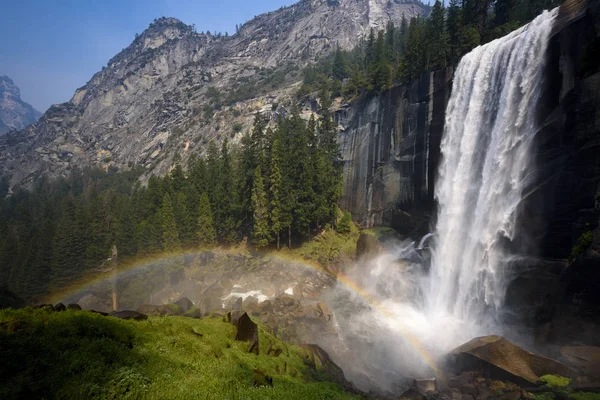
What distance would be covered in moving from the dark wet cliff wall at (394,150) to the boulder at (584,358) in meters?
22.1

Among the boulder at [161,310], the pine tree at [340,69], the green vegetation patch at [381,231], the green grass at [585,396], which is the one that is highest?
the pine tree at [340,69]

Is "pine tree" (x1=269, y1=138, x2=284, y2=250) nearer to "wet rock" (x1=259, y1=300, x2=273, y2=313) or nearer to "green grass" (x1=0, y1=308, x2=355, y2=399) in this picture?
"wet rock" (x1=259, y1=300, x2=273, y2=313)

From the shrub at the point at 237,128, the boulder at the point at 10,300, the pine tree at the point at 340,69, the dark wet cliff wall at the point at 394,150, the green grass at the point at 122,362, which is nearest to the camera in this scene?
the green grass at the point at 122,362

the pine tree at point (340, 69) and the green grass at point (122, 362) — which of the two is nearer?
the green grass at point (122, 362)

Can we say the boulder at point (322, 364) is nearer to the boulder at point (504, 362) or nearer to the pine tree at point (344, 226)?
the boulder at point (504, 362)

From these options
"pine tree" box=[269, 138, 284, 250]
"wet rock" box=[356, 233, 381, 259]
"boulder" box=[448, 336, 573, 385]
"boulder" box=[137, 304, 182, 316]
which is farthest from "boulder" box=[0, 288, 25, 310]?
"wet rock" box=[356, 233, 381, 259]

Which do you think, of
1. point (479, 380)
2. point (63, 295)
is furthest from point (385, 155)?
point (63, 295)

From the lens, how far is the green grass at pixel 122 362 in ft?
24.4

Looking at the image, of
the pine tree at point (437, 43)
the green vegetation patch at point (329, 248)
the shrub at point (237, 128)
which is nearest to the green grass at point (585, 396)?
the green vegetation patch at point (329, 248)

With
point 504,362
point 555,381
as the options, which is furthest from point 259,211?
point 555,381

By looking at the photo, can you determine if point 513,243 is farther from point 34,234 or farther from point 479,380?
point 34,234

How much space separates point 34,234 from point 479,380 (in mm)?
66041

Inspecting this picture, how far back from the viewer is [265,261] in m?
46.0

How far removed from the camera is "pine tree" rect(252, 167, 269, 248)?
46656 millimetres
